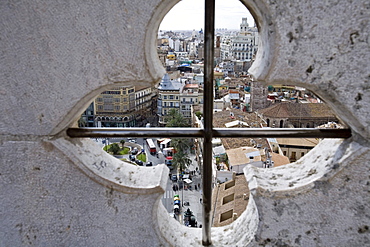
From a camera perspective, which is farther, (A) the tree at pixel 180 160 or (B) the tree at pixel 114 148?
(A) the tree at pixel 180 160

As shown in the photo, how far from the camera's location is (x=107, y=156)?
1.02 meters

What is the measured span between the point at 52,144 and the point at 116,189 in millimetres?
192

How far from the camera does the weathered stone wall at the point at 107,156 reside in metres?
0.84

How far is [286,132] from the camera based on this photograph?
92 cm

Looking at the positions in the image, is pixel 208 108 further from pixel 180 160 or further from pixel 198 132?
pixel 180 160

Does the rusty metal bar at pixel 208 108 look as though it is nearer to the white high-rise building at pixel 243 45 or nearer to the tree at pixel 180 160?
the tree at pixel 180 160

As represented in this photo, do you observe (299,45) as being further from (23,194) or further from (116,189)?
(23,194)

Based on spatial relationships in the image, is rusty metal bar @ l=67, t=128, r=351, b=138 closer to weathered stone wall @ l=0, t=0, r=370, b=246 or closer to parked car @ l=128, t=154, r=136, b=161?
weathered stone wall @ l=0, t=0, r=370, b=246

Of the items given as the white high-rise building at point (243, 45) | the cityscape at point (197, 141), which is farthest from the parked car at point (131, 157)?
the white high-rise building at point (243, 45)

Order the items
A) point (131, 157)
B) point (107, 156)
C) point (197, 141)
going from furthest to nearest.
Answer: point (197, 141) → point (131, 157) → point (107, 156)

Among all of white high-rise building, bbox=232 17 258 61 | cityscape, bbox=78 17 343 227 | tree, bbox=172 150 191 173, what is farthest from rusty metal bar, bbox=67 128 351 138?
white high-rise building, bbox=232 17 258 61

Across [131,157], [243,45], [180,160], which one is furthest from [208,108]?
[243,45]

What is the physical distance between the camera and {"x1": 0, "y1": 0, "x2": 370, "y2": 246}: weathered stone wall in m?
0.84

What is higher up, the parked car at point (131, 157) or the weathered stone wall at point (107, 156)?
the weathered stone wall at point (107, 156)
